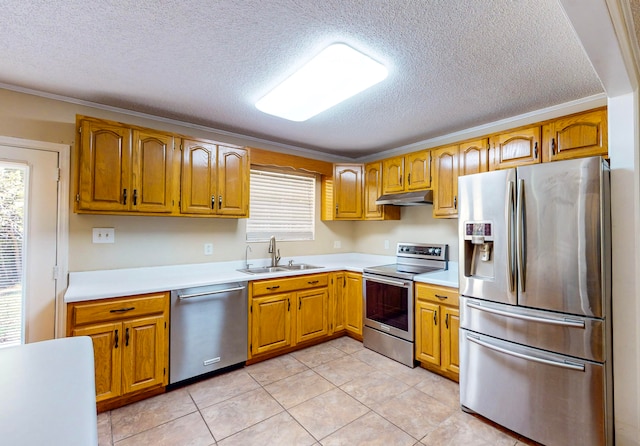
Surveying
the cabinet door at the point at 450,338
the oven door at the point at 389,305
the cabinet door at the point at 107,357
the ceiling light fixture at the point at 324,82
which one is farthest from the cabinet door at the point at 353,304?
the cabinet door at the point at 107,357

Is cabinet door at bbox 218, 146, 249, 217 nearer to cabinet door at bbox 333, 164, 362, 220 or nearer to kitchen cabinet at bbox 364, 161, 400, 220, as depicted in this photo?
cabinet door at bbox 333, 164, 362, 220

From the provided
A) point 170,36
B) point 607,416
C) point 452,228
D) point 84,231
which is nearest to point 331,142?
point 452,228

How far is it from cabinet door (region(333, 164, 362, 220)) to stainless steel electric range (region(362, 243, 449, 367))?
0.86 m

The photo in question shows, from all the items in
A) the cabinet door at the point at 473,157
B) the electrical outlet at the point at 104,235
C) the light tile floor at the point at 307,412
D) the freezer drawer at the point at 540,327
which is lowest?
the light tile floor at the point at 307,412

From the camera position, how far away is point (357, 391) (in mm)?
2473

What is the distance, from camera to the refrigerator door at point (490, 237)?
1.98m

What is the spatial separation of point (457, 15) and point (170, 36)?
1.53 m

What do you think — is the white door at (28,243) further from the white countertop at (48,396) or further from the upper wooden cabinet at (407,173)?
the upper wooden cabinet at (407,173)

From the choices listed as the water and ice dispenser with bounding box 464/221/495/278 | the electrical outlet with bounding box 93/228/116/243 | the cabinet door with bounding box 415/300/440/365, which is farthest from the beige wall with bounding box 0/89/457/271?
the water and ice dispenser with bounding box 464/221/495/278

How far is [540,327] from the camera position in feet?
6.10

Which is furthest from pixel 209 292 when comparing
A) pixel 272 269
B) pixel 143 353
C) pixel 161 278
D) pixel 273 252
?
pixel 273 252

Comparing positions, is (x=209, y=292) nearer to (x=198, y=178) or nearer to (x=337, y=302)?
(x=198, y=178)

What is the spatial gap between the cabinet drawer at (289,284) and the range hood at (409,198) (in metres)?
1.11

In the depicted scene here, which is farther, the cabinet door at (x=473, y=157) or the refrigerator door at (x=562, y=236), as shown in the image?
the cabinet door at (x=473, y=157)
